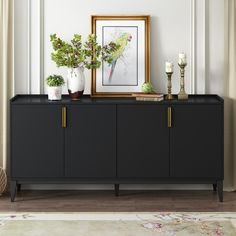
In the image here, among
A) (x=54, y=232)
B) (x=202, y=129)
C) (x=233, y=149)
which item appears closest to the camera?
(x=54, y=232)

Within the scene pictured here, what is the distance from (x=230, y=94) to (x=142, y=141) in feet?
2.99

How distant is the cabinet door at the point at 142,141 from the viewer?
5.69 m

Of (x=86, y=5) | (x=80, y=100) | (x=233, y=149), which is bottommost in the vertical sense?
(x=233, y=149)

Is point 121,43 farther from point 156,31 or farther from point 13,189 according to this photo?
point 13,189

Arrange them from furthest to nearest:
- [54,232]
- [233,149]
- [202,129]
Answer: [233,149] < [202,129] < [54,232]

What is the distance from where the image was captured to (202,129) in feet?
18.7

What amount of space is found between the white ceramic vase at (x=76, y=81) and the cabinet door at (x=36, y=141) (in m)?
0.25

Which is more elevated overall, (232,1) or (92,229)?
(232,1)

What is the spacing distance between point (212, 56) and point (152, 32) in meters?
0.56

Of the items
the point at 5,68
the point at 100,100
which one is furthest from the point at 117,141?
the point at 5,68

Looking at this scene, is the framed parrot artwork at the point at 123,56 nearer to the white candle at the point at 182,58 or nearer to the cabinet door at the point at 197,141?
the white candle at the point at 182,58

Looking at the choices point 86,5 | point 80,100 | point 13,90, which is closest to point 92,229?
point 80,100

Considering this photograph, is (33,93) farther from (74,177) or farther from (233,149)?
(233,149)

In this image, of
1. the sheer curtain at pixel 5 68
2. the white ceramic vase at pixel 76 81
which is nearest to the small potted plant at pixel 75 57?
the white ceramic vase at pixel 76 81
